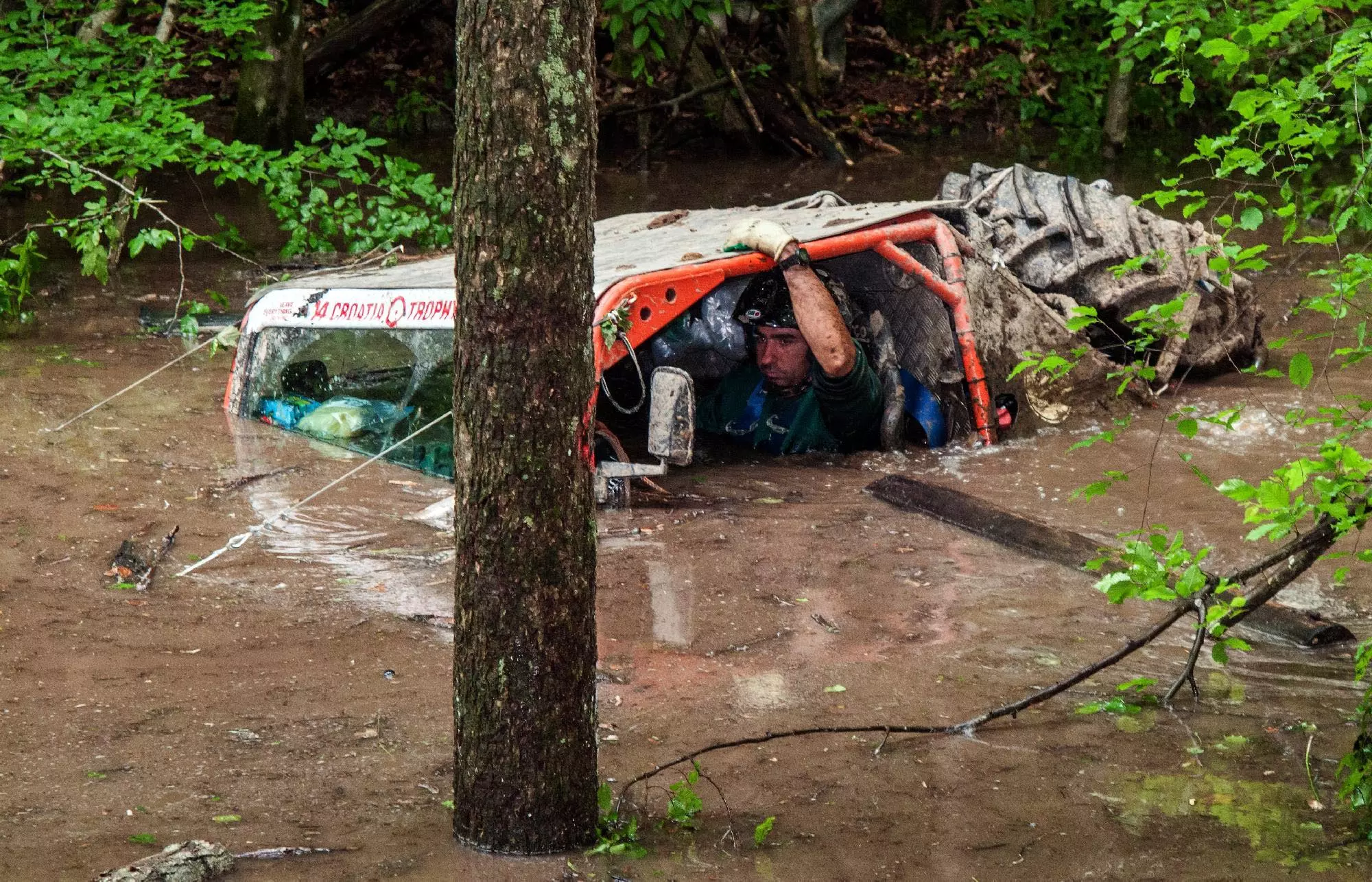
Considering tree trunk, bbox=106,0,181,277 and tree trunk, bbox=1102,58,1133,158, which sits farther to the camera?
tree trunk, bbox=1102,58,1133,158

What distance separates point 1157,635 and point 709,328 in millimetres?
3284

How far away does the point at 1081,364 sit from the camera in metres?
7.30

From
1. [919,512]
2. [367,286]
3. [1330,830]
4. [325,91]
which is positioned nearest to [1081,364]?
[919,512]

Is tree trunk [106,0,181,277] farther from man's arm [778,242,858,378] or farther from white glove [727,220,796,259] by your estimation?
man's arm [778,242,858,378]

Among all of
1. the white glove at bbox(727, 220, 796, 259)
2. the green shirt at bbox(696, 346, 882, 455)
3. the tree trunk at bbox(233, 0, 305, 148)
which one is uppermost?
the tree trunk at bbox(233, 0, 305, 148)

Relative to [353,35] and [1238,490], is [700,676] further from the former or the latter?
[353,35]

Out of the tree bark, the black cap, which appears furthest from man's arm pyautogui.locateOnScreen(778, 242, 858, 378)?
the tree bark

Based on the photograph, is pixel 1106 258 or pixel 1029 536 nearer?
pixel 1029 536

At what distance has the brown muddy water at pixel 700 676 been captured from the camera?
3.09 metres

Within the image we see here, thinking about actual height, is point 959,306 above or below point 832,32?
below

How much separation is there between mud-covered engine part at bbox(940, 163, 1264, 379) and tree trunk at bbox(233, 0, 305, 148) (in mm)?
6848

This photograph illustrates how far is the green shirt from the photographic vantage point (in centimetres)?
658

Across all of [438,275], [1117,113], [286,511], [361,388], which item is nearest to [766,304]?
[438,275]

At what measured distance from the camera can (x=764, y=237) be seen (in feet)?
19.9
